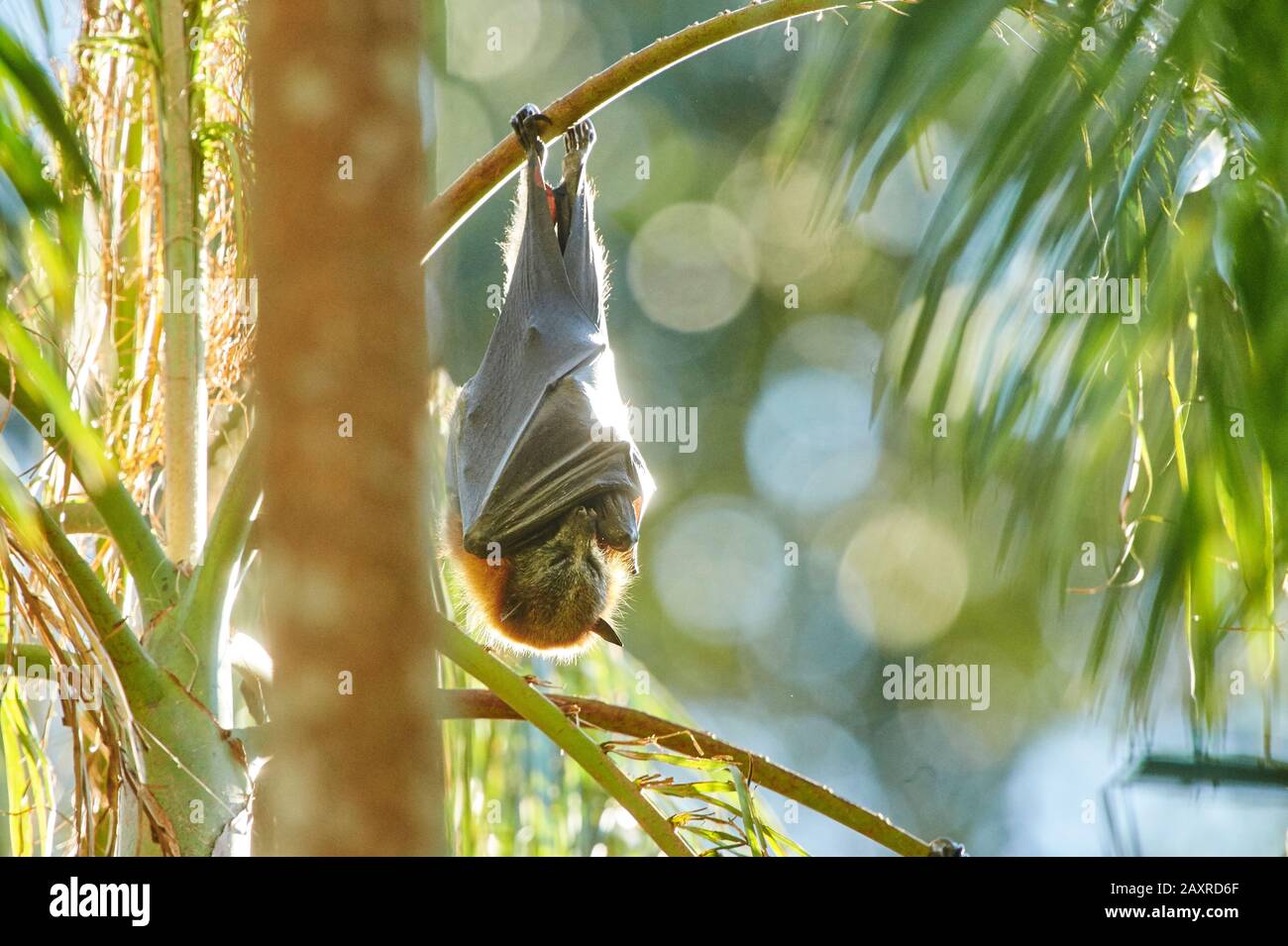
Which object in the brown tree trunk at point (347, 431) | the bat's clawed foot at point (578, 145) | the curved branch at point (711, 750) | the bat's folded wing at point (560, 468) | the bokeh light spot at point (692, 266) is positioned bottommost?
the curved branch at point (711, 750)

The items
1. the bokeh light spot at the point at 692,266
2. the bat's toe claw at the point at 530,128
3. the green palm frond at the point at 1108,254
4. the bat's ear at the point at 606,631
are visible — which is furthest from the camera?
the bokeh light spot at the point at 692,266

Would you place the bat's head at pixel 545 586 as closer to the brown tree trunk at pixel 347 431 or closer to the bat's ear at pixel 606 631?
the bat's ear at pixel 606 631

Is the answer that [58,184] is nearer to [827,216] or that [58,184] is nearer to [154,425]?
[154,425]

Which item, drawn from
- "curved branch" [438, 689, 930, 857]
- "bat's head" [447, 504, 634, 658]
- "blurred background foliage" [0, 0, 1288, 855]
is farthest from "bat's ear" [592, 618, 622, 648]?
"curved branch" [438, 689, 930, 857]

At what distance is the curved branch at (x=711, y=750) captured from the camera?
1881 mm

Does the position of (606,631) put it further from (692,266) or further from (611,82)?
(692,266)

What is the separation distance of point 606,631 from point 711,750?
1795 mm

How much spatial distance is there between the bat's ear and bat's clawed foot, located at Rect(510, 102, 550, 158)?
65.9 inches

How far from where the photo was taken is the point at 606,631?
12.9 ft

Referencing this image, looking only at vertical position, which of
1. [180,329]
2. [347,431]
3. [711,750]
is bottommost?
[711,750]

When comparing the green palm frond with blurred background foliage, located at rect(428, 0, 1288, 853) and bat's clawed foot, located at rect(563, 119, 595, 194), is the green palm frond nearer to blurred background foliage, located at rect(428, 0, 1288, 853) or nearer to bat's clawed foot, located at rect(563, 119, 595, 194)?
blurred background foliage, located at rect(428, 0, 1288, 853)

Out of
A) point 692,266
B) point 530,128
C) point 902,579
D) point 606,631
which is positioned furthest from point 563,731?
point 902,579

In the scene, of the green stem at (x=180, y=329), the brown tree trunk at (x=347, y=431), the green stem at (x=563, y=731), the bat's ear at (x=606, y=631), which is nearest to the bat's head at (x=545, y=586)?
the bat's ear at (x=606, y=631)

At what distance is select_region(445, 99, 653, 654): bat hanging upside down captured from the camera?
361 cm
